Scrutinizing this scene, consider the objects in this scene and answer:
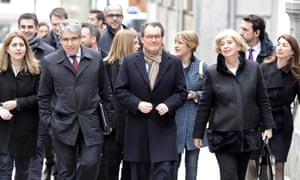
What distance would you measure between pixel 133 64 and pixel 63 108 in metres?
0.86

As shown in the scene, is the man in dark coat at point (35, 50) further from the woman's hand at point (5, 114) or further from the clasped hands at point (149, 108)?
the clasped hands at point (149, 108)

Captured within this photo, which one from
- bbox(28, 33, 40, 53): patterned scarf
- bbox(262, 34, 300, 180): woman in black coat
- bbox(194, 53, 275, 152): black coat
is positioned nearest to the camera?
bbox(194, 53, 275, 152): black coat

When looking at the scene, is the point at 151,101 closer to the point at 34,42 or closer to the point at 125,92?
the point at 125,92

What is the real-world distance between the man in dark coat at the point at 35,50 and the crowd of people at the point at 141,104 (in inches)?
0.6

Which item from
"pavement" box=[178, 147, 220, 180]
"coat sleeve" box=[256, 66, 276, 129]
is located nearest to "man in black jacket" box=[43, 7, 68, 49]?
"pavement" box=[178, 147, 220, 180]

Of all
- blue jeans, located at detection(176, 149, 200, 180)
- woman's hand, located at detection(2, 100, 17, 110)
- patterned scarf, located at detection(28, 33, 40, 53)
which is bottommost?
blue jeans, located at detection(176, 149, 200, 180)

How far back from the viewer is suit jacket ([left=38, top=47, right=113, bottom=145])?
382 inches

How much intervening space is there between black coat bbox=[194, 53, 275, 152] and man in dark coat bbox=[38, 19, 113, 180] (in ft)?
3.39

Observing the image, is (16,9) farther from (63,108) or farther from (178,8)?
(63,108)

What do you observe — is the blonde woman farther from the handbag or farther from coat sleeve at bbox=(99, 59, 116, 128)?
the handbag

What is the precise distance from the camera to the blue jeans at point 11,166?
10273 millimetres

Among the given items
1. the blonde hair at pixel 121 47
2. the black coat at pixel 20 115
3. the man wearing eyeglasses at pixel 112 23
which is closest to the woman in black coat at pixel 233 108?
the blonde hair at pixel 121 47

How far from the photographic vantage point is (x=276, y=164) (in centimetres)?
1109

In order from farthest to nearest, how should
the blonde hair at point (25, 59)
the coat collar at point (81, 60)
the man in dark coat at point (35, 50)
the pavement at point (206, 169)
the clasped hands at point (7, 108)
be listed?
the pavement at point (206, 169) → the man in dark coat at point (35, 50) → the blonde hair at point (25, 59) → the clasped hands at point (7, 108) → the coat collar at point (81, 60)
